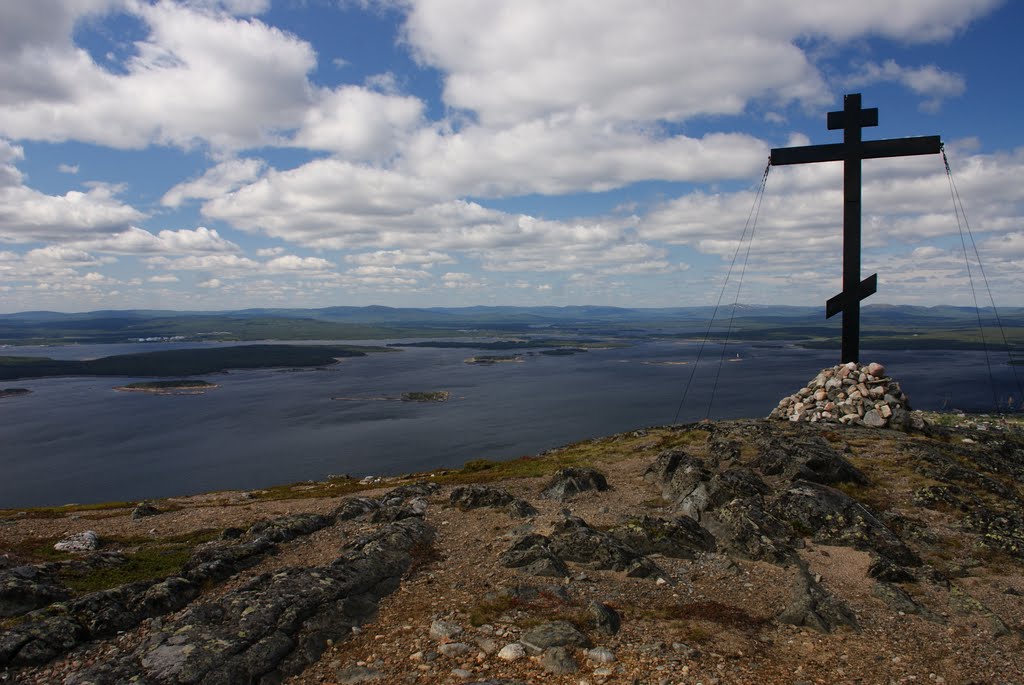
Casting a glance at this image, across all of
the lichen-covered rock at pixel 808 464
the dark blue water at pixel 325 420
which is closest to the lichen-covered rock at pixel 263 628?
the lichen-covered rock at pixel 808 464

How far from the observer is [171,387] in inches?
6900

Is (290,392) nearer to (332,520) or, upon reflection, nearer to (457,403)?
(457,403)

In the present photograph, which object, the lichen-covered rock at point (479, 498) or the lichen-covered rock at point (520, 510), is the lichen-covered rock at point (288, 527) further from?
the lichen-covered rock at point (520, 510)

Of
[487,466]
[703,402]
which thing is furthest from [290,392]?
[487,466]

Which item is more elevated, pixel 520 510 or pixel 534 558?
pixel 534 558

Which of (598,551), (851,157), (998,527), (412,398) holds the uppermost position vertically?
(851,157)

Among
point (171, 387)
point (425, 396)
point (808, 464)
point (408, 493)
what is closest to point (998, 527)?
point (808, 464)

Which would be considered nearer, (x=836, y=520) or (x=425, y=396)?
(x=836, y=520)

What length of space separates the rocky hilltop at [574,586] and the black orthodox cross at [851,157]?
736 cm

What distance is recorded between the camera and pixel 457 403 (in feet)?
448

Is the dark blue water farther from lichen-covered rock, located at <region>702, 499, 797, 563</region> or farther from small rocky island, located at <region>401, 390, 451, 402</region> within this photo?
lichen-covered rock, located at <region>702, 499, 797, 563</region>

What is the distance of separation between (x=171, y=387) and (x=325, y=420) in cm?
8486

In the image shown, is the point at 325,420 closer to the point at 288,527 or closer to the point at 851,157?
the point at 288,527

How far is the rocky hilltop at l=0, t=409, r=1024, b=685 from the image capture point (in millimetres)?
8773
